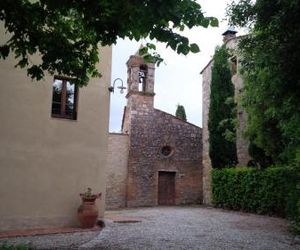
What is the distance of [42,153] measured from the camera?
10344mm

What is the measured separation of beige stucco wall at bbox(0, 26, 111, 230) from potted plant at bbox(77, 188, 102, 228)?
0.32 metres

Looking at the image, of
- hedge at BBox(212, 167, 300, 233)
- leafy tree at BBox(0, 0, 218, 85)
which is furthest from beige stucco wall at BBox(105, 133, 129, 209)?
leafy tree at BBox(0, 0, 218, 85)

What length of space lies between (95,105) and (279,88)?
521 cm

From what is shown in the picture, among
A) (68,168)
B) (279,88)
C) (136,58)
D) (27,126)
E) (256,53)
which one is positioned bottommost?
(68,168)

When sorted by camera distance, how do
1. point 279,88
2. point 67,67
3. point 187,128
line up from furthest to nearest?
point 187,128 < point 279,88 < point 67,67

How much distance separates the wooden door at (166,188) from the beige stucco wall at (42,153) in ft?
36.6

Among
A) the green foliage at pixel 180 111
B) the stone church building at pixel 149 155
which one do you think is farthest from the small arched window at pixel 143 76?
the green foliage at pixel 180 111

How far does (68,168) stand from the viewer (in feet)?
35.1

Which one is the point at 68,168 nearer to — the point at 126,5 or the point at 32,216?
the point at 32,216

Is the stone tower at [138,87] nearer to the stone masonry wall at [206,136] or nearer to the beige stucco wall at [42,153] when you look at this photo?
the stone masonry wall at [206,136]

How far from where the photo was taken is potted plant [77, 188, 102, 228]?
10.4 metres

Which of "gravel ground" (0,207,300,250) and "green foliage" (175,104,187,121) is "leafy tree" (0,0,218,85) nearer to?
"gravel ground" (0,207,300,250)

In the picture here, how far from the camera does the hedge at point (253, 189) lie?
48.9 feet

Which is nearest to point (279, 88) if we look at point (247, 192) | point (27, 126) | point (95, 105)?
point (95, 105)
